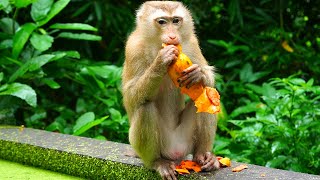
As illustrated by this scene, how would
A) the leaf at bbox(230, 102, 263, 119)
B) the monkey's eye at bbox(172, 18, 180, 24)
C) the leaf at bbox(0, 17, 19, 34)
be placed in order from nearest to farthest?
1. the monkey's eye at bbox(172, 18, 180, 24)
2. the leaf at bbox(230, 102, 263, 119)
3. the leaf at bbox(0, 17, 19, 34)

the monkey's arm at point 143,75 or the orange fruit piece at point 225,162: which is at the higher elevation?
the monkey's arm at point 143,75

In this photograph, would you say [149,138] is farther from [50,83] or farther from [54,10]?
[54,10]

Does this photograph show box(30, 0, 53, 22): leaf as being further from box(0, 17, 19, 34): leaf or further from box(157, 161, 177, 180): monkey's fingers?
box(157, 161, 177, 180): monkey's fingers

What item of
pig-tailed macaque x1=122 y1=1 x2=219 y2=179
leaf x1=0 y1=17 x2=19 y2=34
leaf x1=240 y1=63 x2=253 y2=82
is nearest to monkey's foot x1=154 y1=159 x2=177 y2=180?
pig-tailed macaque x1=122 y1=1 x2=219 y2=179

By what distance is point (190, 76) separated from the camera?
159 inches

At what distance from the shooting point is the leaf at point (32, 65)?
6.24 meters

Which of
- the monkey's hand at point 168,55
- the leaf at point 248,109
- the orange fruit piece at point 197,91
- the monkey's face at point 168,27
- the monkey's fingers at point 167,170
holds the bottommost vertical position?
the leaf at point 248,109

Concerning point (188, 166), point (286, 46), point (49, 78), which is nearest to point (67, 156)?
point (188, 166)

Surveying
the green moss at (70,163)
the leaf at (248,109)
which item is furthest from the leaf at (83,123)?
the leaf at (248,109)

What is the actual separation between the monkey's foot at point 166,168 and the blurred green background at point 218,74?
1.42 metres

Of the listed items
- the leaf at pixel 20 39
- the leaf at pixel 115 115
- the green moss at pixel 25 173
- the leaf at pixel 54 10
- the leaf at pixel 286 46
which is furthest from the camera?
the leaf at pixel 286 46

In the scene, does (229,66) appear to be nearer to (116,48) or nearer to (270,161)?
(116,48)

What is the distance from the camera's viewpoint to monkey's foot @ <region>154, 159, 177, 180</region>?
4195mm

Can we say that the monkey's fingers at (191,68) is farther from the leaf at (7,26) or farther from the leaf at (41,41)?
the leaf at (7,26)
